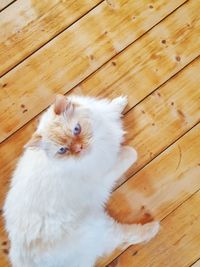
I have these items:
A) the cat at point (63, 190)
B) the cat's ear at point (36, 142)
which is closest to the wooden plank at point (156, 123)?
the cat at point (63, 190)

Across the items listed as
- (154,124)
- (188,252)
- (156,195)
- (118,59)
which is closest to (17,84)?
(118,59)

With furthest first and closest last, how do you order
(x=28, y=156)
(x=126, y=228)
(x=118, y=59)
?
1. (x=118, y=59)
2. (x=126, y=228)
3. (x=28, y=156)

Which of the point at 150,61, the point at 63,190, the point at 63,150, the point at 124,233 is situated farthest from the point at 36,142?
the point at 150,61

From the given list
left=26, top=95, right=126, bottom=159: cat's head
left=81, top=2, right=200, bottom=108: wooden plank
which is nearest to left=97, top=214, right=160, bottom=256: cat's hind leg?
left=26, top=95, right=126, bottom=159: cat's head

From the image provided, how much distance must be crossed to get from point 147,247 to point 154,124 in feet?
1.53

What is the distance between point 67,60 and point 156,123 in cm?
42

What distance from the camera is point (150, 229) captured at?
162 cm

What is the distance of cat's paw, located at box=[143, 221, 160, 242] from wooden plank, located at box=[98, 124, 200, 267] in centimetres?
4

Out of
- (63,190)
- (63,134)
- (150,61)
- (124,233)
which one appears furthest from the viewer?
(150,61)

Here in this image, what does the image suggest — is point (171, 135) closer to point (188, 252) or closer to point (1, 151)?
point (188, 252)

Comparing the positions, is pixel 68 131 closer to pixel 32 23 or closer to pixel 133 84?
pixel 133 84

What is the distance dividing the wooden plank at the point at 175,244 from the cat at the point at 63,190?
19cm

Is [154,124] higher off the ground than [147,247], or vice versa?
[154,124]

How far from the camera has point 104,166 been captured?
151 centimetres
